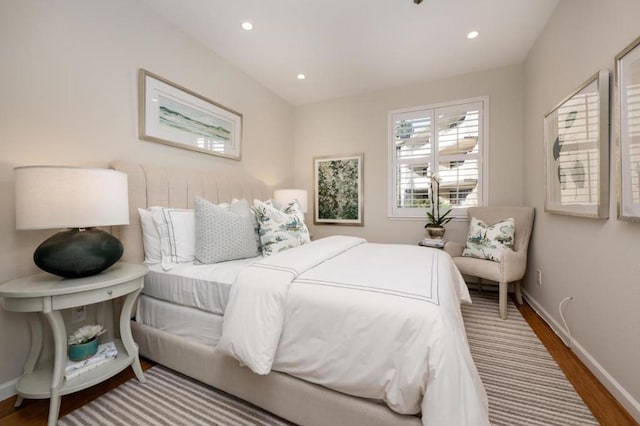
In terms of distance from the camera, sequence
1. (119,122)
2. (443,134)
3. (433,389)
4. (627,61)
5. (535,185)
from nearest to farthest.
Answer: (433,389), (627,61), (119,122), (535,185), (443,134)

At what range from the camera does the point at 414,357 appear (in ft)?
3.12

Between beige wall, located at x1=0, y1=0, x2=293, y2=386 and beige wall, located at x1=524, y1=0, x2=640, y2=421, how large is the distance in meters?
3.06

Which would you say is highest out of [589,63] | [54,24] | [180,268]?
[54,24]

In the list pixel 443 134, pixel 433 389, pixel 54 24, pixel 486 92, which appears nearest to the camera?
pixel 433 389

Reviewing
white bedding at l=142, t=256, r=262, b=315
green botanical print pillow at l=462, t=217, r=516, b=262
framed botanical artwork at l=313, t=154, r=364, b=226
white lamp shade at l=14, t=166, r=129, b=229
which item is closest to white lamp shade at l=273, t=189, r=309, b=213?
framed botanical artwork at l=313, t=154, r=364, b=226

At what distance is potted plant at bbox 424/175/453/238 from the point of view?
3.12m

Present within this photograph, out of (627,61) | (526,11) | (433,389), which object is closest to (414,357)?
(433,389)

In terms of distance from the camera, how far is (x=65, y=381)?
1346mm

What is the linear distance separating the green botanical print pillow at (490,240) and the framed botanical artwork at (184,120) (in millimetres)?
2800

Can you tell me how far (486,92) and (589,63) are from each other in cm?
157

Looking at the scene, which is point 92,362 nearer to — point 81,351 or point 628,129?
point 81,351

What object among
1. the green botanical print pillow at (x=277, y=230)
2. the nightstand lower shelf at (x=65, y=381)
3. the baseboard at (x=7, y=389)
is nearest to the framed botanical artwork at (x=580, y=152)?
the green botanical print pillow at (x=277, y=230)

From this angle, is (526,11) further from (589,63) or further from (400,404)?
(400,404)

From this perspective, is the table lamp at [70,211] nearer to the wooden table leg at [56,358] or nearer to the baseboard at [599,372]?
the wooden table leg at [56,358]
